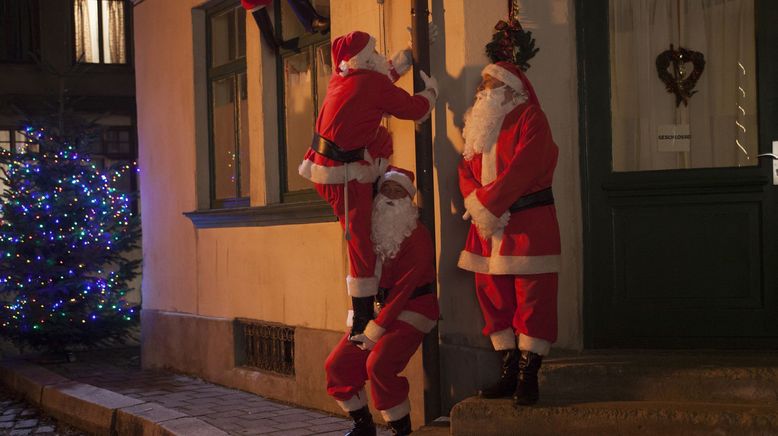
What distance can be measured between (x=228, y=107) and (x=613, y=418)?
5.60m

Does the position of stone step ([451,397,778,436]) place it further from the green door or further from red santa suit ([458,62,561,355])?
the green door

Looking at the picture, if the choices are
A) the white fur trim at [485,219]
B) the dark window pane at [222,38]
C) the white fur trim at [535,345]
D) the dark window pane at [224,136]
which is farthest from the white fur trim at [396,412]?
the dark window pane at [222,38]

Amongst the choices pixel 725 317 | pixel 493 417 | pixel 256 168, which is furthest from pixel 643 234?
pixel 256 168

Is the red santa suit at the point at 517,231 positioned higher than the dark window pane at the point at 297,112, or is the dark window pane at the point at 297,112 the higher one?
the dark window pane at the point at 297,112

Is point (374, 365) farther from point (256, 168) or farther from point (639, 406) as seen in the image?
point (256, 168)

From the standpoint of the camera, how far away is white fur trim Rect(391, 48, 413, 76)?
5.94m

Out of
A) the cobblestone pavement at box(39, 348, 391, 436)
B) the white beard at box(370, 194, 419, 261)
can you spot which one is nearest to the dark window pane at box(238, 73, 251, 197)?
the cobblestone pavement at box(39, 348, 391, 436)

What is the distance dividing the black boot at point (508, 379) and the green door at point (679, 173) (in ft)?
2.59

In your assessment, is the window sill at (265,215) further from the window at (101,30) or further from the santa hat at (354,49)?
the window at (101,30)

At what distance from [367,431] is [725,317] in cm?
228

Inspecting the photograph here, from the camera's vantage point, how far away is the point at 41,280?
10984mm

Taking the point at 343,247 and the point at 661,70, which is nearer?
the point at 661,70

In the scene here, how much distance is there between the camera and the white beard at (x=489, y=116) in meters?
5.12

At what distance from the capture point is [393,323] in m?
5.45
